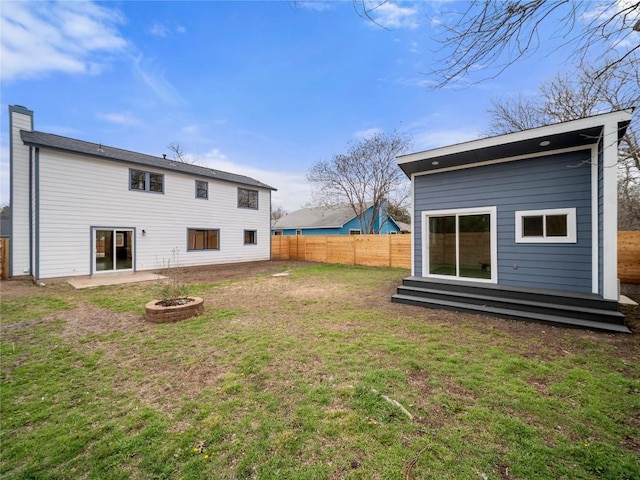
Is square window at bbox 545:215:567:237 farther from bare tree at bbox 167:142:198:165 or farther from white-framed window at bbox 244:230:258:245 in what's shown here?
bare tree at bbox 167:142:198:165

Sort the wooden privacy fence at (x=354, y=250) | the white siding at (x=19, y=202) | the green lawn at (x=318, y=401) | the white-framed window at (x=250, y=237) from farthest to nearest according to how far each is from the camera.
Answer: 1. the white-framed window at (x=250, y=237)
2. the wooden privacy fence at (x=354, y=250)
3. the white siding at (x=19, y=202)
4. the green lawn at (x=318, y=401)

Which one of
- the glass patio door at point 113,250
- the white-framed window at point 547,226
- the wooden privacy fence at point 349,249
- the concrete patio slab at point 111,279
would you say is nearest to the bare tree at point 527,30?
the white-framed window at point 547,226

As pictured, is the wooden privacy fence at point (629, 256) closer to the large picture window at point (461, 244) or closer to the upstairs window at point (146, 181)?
the large picture window at point (461, 244)

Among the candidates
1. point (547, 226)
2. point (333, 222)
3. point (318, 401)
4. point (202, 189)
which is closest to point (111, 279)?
point (202, 189)

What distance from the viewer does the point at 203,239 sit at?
13.3 metres

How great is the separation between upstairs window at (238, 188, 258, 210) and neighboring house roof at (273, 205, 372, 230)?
27.0 ft

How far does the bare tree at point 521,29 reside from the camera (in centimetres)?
216

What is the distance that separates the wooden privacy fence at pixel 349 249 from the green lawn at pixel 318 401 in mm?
7952

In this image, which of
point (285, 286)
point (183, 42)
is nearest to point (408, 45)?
point (285, 286)

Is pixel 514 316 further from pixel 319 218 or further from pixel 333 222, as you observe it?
pixel 319 218

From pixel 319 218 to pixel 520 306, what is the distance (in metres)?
21.4

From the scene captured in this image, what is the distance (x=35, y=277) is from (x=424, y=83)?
1219 cm

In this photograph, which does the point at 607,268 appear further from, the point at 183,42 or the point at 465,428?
the point at 183,42

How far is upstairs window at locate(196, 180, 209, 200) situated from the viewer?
1312 centimetres
